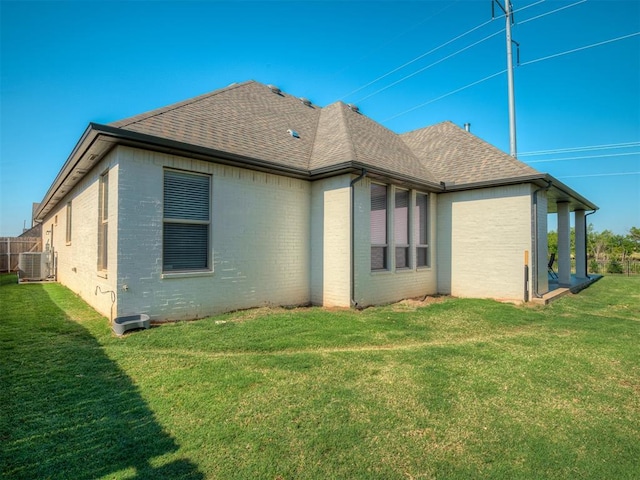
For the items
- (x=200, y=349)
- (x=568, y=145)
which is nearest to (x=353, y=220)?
(x=200, y=349)

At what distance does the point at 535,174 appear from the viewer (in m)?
8.42

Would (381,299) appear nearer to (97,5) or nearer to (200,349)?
(200,349)

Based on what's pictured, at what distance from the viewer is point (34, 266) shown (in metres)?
13.0

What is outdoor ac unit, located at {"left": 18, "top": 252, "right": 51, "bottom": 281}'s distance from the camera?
41.9ft

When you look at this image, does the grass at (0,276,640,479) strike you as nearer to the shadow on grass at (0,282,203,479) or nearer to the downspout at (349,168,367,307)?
the shadow on grass at (0,282,203,479)

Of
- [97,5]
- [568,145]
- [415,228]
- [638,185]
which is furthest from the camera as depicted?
[638,185]

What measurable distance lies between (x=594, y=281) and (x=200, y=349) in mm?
17052

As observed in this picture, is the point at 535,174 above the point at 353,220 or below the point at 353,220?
above

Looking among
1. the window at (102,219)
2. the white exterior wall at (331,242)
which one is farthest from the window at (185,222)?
the white exterior wall at (331,242)

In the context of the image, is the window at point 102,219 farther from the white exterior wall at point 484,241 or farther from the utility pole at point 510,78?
the utility pole at point 510,78

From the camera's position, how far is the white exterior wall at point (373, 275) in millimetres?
7922

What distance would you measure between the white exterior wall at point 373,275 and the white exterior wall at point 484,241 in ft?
3.16

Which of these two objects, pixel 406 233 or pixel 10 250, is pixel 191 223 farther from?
pixel 10 250

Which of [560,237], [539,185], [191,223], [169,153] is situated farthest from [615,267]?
[169,153]
